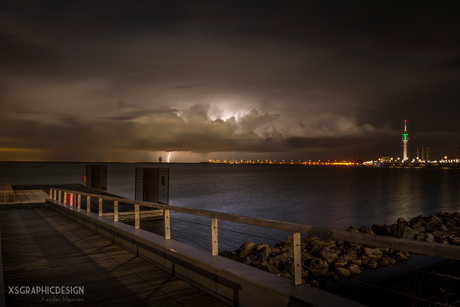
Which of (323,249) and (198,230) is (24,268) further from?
(198,230)

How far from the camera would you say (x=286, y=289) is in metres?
3.54

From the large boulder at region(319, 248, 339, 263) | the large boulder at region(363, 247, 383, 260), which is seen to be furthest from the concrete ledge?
the large boulder at region(363, 247, 383, 260)

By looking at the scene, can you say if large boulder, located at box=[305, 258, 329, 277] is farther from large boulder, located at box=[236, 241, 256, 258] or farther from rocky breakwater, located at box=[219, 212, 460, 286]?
large boulder, located at box=[236, 241, 256, 258]

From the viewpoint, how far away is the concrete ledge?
342 cm

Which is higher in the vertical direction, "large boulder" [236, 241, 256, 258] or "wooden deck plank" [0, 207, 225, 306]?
"wooden deck plank" [0, 207, 225, 306]

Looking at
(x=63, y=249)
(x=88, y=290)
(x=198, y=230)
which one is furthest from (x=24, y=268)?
(x=198, y=230)

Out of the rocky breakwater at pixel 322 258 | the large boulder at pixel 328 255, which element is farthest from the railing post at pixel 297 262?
the large boulder at pixel 328 255

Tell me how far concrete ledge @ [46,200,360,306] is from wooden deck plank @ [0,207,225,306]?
14cm

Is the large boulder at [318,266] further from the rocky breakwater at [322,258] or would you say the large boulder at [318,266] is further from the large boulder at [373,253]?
the large boulder at [373,253]

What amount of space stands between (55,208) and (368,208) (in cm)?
3120

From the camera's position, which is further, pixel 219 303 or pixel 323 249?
pixel 323 249

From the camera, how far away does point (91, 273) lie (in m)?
5.53

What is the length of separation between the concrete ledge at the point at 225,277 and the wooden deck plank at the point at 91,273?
0.14 metres

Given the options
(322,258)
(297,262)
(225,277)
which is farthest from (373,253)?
(297,262)
